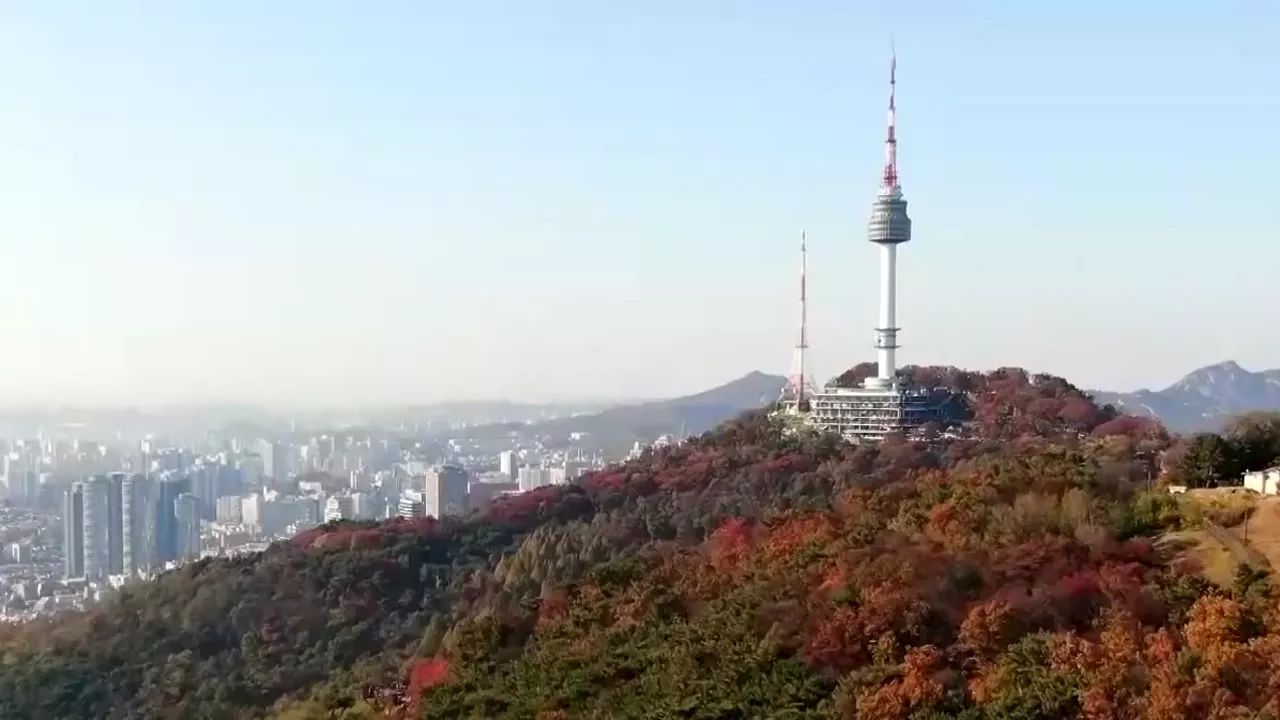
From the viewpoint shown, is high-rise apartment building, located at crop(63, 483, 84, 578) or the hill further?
the hill

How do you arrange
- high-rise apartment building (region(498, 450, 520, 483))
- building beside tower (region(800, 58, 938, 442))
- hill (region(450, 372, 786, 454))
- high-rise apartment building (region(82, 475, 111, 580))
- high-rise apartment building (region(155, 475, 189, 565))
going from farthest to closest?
hill (region(450, 372, 786, 454)), high-rise apartment building (region(498, 450, 520, 483)), high-rise apartment building (region(155, 475, 189, 565)), high-rise apartment building (region(82, 475, 111, 580)), building beside tower (region(800, 58, 938, 442))

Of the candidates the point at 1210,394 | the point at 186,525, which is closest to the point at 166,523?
the point at 186,525

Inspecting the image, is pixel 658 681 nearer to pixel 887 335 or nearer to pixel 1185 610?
pixel 1185 610

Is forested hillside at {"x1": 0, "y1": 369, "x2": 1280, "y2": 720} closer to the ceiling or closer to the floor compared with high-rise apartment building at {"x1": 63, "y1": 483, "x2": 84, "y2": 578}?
closer to the ceiling

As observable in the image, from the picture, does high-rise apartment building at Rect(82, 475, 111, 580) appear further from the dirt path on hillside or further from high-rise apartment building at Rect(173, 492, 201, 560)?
the dirt path on hillside

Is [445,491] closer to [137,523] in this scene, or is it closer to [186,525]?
[186,525]

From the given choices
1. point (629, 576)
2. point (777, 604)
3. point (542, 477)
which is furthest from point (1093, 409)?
point (542, 477)

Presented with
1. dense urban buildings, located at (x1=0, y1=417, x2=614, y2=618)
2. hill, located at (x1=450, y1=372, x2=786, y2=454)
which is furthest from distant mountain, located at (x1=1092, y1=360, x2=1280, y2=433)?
dense urban buildings, located at (x1=0, y1=417, x2=614, y2=618)

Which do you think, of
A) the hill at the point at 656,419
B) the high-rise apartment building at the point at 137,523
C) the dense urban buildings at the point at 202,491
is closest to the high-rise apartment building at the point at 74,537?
the dense urban buildings at the point at 202,491
